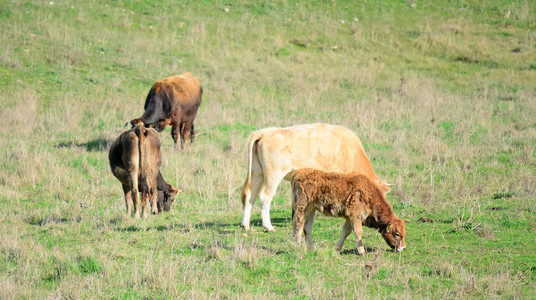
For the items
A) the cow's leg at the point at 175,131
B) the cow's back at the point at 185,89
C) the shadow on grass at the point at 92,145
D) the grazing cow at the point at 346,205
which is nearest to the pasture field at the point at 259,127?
the shadow on grass at the point at 92,145

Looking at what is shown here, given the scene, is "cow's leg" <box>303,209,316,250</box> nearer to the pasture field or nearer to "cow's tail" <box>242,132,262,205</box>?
the pasture field

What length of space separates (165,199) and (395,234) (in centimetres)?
478

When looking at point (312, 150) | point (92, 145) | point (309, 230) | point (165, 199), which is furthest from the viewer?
point (92, 145)

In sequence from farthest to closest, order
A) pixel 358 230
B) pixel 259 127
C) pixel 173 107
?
pixel 259 127 < pixel 173 107 < pixel 358 230

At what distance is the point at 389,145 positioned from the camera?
52.1ft

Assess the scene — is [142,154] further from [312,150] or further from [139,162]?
[312,150]

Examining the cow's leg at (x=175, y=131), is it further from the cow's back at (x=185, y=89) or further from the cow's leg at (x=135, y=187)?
the cow's leg at (x=135, y=187)

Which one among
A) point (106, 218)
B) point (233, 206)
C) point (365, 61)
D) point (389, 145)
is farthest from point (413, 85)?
point (106, 218)

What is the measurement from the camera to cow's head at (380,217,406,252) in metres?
7.80

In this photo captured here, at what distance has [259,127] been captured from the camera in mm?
17828

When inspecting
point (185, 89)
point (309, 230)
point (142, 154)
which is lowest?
point (309, 230)

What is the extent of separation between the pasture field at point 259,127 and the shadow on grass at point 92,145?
0.22 ft

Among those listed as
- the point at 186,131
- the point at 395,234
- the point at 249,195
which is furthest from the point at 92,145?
the point at 395,234

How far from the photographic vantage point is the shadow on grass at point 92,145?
50.1ft
